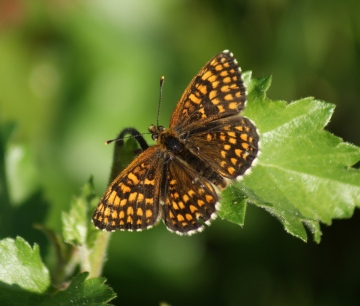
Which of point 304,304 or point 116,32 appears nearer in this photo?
point 304,304

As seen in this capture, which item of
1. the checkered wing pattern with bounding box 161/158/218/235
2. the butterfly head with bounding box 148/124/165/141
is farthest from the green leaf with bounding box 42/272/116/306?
the butterfly head with bounding box 148/124/165/141

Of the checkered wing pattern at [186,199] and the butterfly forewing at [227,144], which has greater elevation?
the butterfly forewing at [227,144]

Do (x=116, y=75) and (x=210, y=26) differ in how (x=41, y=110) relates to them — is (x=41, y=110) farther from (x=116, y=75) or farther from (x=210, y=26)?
(x=210, y=26)

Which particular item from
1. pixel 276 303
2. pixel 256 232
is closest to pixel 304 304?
pixel 276 303

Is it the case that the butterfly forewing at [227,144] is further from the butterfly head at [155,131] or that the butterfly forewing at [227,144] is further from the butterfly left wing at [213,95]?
the butterfly head at [155,131]

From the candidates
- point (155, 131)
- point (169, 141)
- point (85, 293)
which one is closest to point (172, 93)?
point (155, 131)

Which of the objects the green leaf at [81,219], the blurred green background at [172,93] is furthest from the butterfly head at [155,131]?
the blurred green background at [172,93]

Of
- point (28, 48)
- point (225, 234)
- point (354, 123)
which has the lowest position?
point (225, 234)
